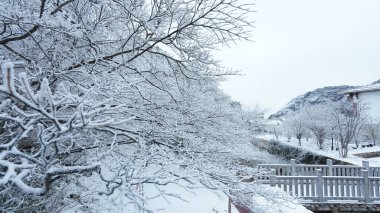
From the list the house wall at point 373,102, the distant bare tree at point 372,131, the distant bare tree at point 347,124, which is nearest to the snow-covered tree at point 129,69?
the distant bare tree at point 347,124

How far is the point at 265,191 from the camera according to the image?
10.2 feet

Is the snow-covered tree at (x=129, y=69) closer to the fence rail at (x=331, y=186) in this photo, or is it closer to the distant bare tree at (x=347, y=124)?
the fence rail at (x=331, y=186)

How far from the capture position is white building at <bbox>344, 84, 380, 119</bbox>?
31828 mm

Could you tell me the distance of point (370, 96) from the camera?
1291 inches

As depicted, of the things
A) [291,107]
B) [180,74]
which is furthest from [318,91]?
[180,74]

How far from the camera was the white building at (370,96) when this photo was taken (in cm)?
3183

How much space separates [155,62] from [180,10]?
3.64 feet

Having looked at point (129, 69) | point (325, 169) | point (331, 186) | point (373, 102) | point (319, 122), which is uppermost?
point (373, 102)

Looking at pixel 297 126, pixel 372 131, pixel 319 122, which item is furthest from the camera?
pixel 297 126

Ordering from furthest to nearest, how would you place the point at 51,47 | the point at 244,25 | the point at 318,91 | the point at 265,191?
the point at 318,91
the point at 244,25
the point at 51,47
the point at 265,191

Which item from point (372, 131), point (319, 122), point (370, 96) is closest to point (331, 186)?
point (372, 131)

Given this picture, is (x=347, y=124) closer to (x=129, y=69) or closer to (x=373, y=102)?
(x=373, y=102)

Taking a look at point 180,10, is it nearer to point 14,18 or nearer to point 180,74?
point 180,74

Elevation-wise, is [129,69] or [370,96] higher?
[370,96]
